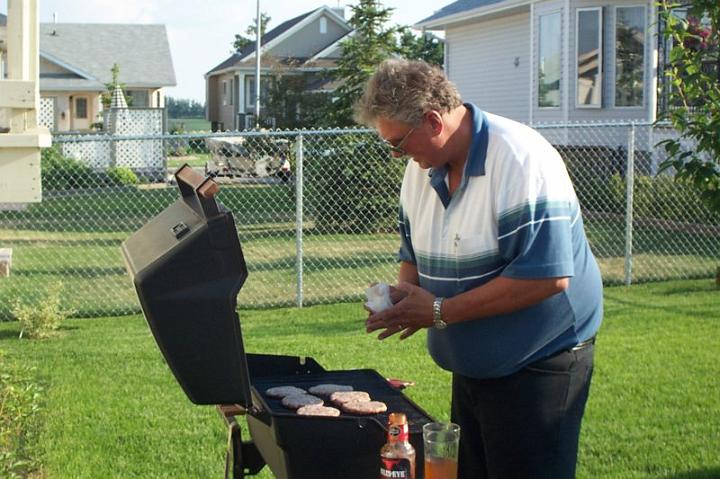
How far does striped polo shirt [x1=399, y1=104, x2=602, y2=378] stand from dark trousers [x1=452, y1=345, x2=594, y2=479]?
0.06 m

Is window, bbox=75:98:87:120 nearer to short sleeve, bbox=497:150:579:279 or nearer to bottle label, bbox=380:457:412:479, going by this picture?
short sleeve, bbox=497:150:579:279

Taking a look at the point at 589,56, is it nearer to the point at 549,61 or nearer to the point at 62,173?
the point at 549,61

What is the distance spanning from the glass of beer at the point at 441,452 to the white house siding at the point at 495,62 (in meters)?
20.5

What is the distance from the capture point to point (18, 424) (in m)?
6.09

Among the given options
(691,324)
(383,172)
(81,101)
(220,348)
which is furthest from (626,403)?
(81,101)

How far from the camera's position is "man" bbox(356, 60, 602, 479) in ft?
10.4

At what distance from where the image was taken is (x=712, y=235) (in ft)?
46.9

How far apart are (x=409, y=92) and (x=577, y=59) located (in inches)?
726

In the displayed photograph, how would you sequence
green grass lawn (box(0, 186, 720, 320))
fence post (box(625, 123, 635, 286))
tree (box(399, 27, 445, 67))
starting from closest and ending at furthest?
1. green grass lawn (box(0, 186, 720, 320))
2. fence post (box(625, 123, 635, 286))
3. tree (box(399, 27, 445, 67))

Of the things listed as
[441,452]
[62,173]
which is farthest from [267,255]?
[62,173]

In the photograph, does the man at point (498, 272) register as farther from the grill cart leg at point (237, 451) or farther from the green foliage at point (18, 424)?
the green foliage at point (18, 424)

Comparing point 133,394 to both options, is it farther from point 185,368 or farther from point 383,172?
point 383,172

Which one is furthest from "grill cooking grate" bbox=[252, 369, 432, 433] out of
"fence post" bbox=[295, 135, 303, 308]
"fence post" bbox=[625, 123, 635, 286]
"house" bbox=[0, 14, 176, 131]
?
"house" bbox=[0, 14, 176, 131]

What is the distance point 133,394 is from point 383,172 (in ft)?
26.5
